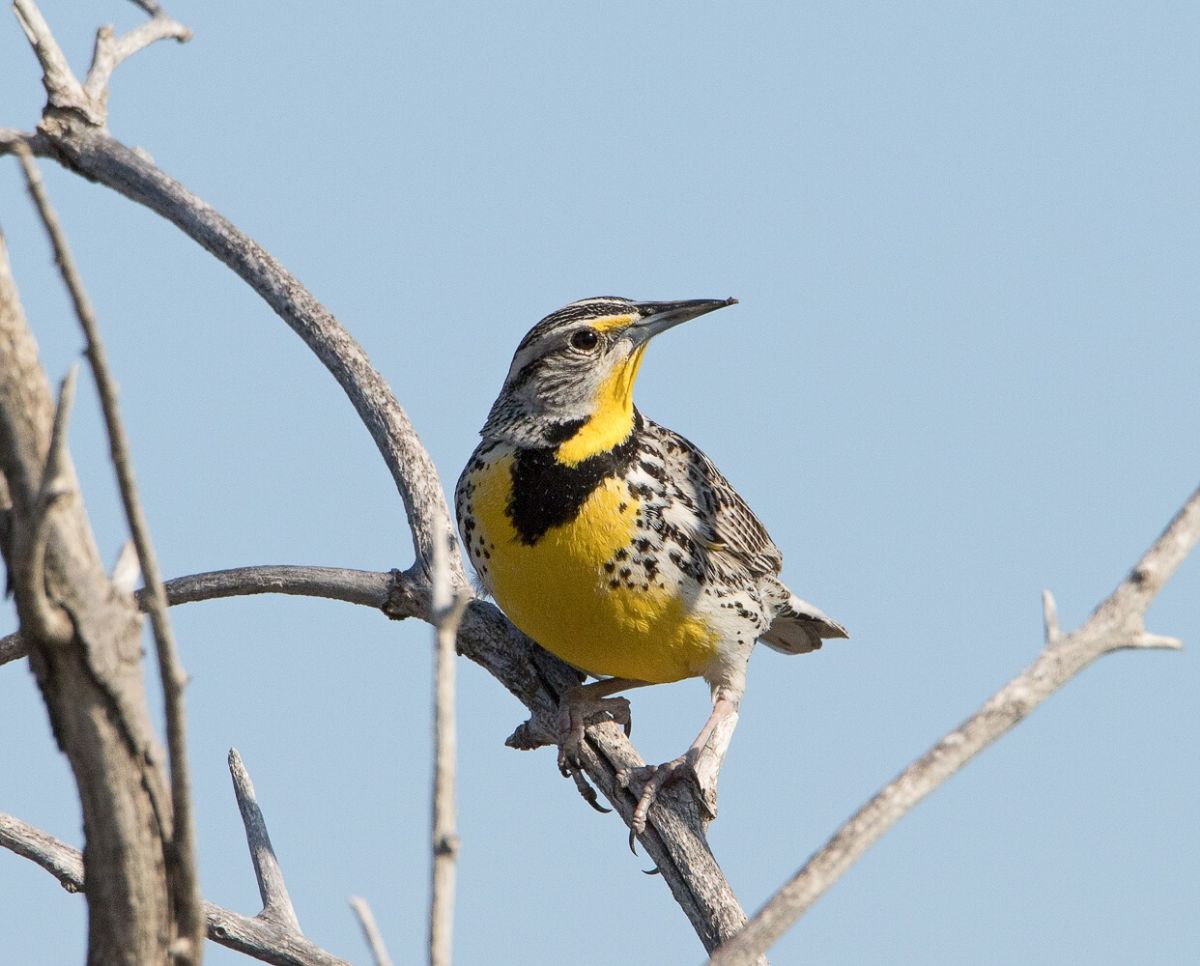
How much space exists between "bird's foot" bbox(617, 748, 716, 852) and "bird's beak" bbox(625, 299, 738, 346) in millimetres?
1524

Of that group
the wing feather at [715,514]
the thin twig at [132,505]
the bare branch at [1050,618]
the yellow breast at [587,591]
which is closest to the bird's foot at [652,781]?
the yellow breast at [587,591]

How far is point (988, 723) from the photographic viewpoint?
2.72 m

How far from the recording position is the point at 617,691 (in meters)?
5.79

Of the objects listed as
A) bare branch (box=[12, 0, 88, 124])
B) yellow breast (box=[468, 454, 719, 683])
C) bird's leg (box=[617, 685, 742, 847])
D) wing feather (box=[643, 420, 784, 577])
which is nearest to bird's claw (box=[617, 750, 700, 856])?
bird's leg (box=[617, 685, 742, 847])

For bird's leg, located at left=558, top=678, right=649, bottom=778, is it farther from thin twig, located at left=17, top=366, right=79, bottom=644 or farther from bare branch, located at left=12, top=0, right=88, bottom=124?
thin twig, located at left=17, top=366, right=79, bottom=644

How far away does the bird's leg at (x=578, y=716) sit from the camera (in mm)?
5508

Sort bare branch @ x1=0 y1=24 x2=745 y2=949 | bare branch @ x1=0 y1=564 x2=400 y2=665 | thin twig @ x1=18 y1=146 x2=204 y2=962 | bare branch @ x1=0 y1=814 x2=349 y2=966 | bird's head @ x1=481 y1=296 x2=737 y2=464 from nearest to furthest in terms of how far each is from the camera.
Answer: thin twig @ x1=18 y1=146 x2=204 y2=962, bare branch @ x1=0 y1=814 x2=349 y2=966, bare branch @ x1=0 y1=24 x2=745 y2=949, bare branch @ x1=0 y1=564 x2=400 y2=665, bird's head @ x1=481 y1=296 x2=737 y2=464

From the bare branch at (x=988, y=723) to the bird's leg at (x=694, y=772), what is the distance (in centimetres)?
255

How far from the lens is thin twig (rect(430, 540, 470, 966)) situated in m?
2.13

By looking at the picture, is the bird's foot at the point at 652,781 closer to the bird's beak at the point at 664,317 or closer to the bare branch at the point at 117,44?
the bird's beak at the point at 664,317

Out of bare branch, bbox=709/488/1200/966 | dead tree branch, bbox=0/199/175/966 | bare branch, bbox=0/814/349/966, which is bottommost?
bare branch, bbox=709/488/1200/966

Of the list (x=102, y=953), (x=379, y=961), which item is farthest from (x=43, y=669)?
(x=379, y=961)

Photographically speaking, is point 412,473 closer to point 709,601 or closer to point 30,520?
point 709,601

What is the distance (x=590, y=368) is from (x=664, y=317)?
32cm
